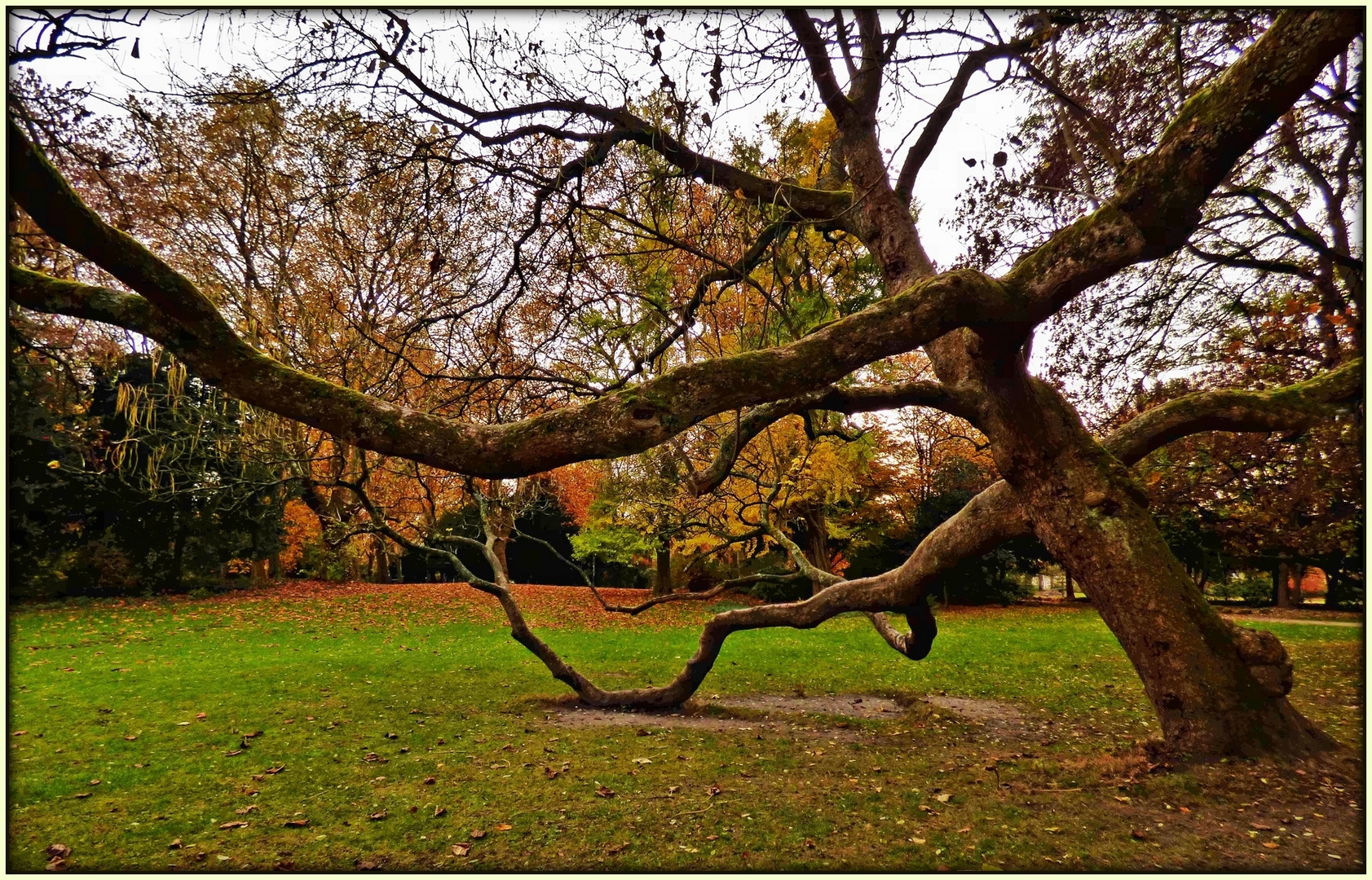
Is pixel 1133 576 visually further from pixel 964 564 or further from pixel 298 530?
pixel 298 530

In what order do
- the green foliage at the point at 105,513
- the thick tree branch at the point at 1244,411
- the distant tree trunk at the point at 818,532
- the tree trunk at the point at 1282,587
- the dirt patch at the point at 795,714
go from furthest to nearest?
the tree trunk at the point at 1282,587 → the distant tree trunk at the point at 818,532 → the green foliage at the point at 105,513 → the dirt patch at the point at 795,714 → the thick tree branch at the point at 1244,411

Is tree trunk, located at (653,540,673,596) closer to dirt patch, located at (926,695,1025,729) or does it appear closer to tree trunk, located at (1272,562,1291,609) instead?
dirt patch, located at (926,695,1025,729)

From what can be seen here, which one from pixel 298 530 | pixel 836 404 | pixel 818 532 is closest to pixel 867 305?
pixel 836 404

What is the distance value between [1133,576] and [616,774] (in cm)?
464

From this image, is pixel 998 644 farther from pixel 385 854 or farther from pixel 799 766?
pixel 385 854

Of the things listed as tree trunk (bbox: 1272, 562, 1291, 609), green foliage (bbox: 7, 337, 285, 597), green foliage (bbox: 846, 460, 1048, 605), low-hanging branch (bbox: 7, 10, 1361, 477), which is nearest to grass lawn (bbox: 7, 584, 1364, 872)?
low-hanging branch (bbox: 7, 10, 1361, 477)

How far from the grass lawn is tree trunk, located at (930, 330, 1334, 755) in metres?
0.36

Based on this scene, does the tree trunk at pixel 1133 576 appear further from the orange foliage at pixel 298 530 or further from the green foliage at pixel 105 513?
the orange foliage at pixel 298 530

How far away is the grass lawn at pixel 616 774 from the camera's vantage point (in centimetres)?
387

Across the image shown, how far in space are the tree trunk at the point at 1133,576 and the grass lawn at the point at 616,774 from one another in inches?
14.1

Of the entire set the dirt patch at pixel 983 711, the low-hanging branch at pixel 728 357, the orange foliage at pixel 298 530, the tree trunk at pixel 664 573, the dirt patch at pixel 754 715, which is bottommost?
the dirt patch at pixel 754 715

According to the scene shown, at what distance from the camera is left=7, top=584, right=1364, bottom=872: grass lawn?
3865 millimetres

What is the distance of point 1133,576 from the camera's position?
4.96 m

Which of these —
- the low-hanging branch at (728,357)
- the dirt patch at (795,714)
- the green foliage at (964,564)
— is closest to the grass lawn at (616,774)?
the dirt patch at (795,714)
